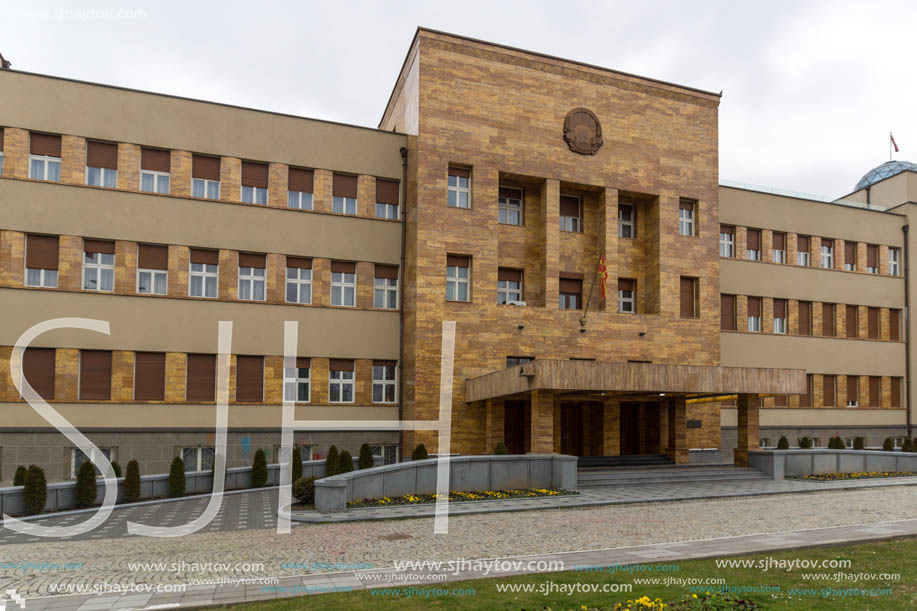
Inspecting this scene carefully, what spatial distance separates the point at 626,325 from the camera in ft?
96.4

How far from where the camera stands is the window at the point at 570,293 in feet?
98.1

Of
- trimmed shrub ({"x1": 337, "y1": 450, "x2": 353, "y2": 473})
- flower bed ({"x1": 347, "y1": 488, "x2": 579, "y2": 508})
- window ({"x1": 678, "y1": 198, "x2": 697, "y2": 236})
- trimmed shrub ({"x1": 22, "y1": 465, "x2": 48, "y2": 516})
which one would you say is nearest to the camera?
trimmed shrub ({"x1": 22, "y1": 465, "x2": 48, "y2": 516})

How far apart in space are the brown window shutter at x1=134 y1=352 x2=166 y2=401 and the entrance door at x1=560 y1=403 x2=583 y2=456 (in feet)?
49.4

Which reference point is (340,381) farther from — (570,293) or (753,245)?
(753,245)

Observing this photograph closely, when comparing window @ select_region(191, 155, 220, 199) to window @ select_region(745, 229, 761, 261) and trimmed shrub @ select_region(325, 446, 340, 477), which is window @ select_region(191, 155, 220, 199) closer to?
trimmed shrub @ select_region(325, 446, 340, 477)

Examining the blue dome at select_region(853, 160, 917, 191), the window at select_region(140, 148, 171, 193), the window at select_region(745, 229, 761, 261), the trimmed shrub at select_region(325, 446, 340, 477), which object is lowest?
the trimmed shrub at select_region(325, 446, 340, 477)

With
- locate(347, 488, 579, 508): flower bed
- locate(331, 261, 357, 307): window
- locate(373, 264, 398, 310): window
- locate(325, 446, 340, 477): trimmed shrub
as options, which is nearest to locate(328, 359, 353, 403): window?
locate(331, 261, 357, 307): window

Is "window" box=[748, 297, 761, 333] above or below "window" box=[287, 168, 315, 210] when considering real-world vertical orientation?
below

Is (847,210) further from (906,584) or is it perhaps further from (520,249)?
(906,584)

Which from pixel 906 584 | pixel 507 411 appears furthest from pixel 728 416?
pixel 906 584

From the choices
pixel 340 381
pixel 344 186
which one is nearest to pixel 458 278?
pixel 344 186

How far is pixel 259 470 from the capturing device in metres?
24.0

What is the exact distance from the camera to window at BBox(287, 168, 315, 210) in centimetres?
2783

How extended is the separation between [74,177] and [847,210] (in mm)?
35206
